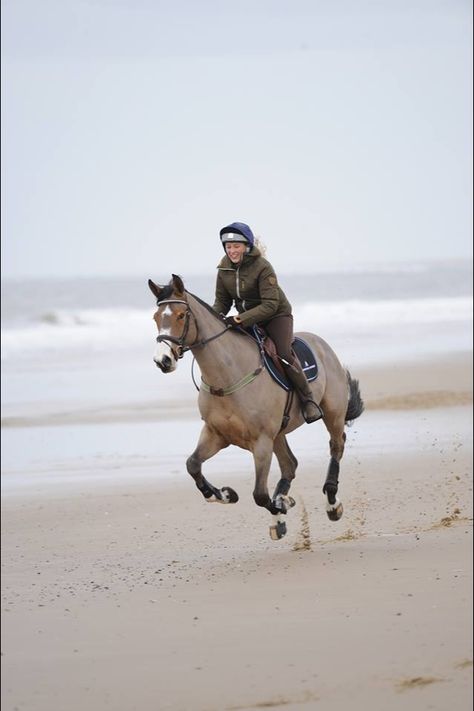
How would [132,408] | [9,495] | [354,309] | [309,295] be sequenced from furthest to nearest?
1. [309,295]
2. [354,309]
3. [132,408]
4. [9,495]

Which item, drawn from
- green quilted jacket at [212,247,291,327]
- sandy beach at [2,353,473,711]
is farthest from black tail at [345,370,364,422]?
green quilted jacket at [212,247,291,327]

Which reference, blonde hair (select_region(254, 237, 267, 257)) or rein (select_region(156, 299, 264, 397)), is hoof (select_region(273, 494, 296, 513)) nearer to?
rein (select_region(156, 299, 264, 397))

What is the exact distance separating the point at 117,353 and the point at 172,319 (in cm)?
2177

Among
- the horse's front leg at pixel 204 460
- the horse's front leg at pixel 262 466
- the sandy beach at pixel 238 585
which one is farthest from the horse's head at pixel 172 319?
the sandy beach at pixel 238 585

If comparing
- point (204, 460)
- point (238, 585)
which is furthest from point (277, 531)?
point (204, 460)

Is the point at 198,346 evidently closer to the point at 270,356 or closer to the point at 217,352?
the point at 217,352

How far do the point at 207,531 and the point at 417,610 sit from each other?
12.8 feet

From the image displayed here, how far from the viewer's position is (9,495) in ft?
45.4

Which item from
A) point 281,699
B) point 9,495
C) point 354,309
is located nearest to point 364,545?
point 281,699

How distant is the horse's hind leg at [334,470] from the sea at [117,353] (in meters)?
4.65

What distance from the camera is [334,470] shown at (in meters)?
10.9

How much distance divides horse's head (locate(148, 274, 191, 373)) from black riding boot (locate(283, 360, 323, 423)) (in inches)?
52.0

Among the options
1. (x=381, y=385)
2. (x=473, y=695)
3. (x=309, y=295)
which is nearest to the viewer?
(x=473, y=695)

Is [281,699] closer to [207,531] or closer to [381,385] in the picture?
[207,531]
